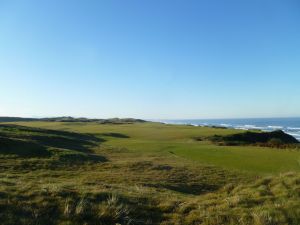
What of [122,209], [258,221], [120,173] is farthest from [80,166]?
[258,221]

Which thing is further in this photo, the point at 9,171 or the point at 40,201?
the point at 9,171

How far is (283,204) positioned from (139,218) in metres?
4.43

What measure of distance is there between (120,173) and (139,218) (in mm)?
12314

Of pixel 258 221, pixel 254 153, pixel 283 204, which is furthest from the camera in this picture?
pixel 254 153

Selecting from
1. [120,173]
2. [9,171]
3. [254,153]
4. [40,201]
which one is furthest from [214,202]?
[254,153]

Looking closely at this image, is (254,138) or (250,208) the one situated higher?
(250,208)

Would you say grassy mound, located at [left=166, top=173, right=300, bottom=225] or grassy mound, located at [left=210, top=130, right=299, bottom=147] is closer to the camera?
grassy mound, located at [left=166, top=173, right=300, bottom=225]

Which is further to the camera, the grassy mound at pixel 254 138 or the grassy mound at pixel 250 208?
the grassy mound at pixel 254 138

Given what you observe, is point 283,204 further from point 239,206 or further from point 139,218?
point 139,218

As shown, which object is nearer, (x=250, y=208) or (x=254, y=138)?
(x=250, y=208)

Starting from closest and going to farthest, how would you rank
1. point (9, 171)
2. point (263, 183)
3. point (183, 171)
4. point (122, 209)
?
point (122, 209), point (263, 183), point (9, 171), point (183, 171)

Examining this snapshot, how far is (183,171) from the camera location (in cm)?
2336

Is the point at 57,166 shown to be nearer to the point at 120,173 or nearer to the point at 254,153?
the point at 120,173

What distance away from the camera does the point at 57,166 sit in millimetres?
24047
